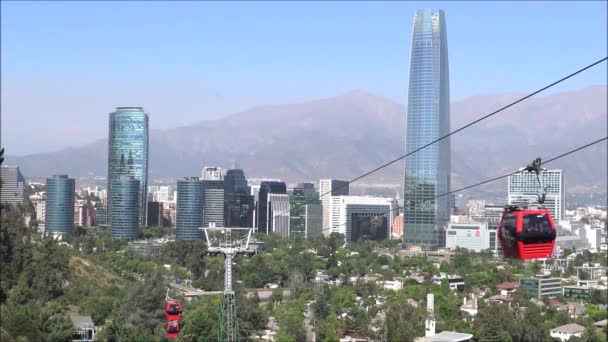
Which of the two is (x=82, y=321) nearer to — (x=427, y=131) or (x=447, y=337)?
(x=447, y=337)

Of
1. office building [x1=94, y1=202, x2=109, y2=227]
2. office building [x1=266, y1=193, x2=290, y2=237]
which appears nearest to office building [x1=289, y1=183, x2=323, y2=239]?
office building [x1=266, y1=193, x2=290, y2=237]

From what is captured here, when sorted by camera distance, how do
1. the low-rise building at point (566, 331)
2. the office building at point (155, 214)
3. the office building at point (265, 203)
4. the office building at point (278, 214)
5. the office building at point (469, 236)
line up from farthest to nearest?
the office building at point (155, 214)
the office building at point (265, 203)
the office building at point (278, 214)
the office building at point (469, 236)
the low-rise building at point (566, 331)

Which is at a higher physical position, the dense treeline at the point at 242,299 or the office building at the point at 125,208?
the office building at the point at 125,208

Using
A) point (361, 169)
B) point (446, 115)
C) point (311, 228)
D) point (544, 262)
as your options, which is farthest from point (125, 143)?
point (361, 169)

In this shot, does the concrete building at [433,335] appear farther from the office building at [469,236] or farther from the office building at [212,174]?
the office building at [212,174]

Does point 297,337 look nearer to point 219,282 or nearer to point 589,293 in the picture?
point 219,282

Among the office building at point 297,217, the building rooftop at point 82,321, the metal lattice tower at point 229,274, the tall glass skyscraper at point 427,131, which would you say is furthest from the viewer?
the tall glass skyscraper at point 427,131

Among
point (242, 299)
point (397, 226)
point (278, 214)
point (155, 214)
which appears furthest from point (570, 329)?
point (155, 214)

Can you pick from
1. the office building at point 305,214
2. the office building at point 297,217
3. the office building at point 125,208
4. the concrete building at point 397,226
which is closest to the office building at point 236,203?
the office building at point 297,217
